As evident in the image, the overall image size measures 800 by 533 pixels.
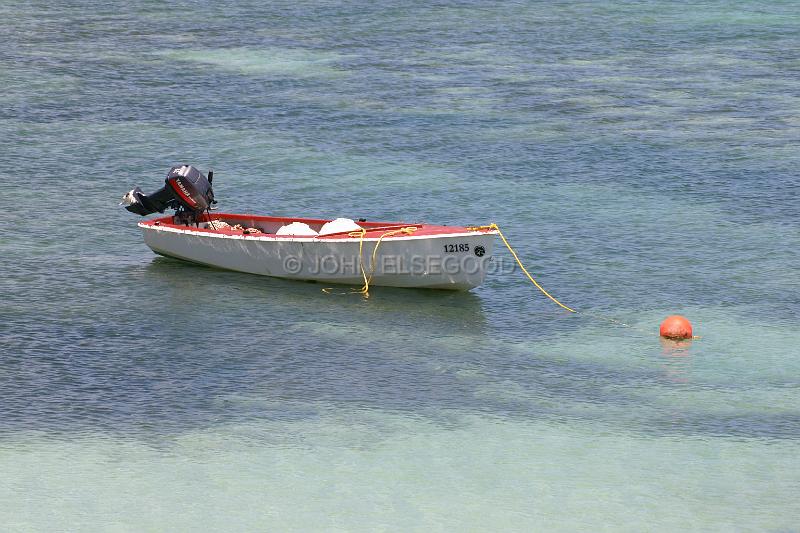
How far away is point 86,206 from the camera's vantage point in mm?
28688

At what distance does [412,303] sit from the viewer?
23.0 metres

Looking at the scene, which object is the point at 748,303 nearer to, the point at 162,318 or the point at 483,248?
the point at 483,248

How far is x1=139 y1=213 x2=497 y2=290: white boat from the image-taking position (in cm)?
2270

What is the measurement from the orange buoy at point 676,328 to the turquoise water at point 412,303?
10.1 inches

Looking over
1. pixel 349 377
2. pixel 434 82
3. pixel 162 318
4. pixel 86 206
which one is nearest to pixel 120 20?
pixel 434 82

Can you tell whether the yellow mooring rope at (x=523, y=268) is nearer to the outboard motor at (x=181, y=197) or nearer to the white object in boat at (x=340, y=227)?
the white object in boat at (x=340, y=227)

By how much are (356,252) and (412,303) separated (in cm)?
124

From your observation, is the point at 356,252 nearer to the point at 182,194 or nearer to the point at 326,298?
the point at 326,298

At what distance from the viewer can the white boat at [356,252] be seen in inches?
894

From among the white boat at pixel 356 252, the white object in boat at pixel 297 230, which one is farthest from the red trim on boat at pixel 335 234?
the white object in boat at pixel 297 230

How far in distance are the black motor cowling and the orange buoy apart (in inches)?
331

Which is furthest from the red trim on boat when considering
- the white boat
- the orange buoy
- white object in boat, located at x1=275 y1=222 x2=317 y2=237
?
the orange buoy
